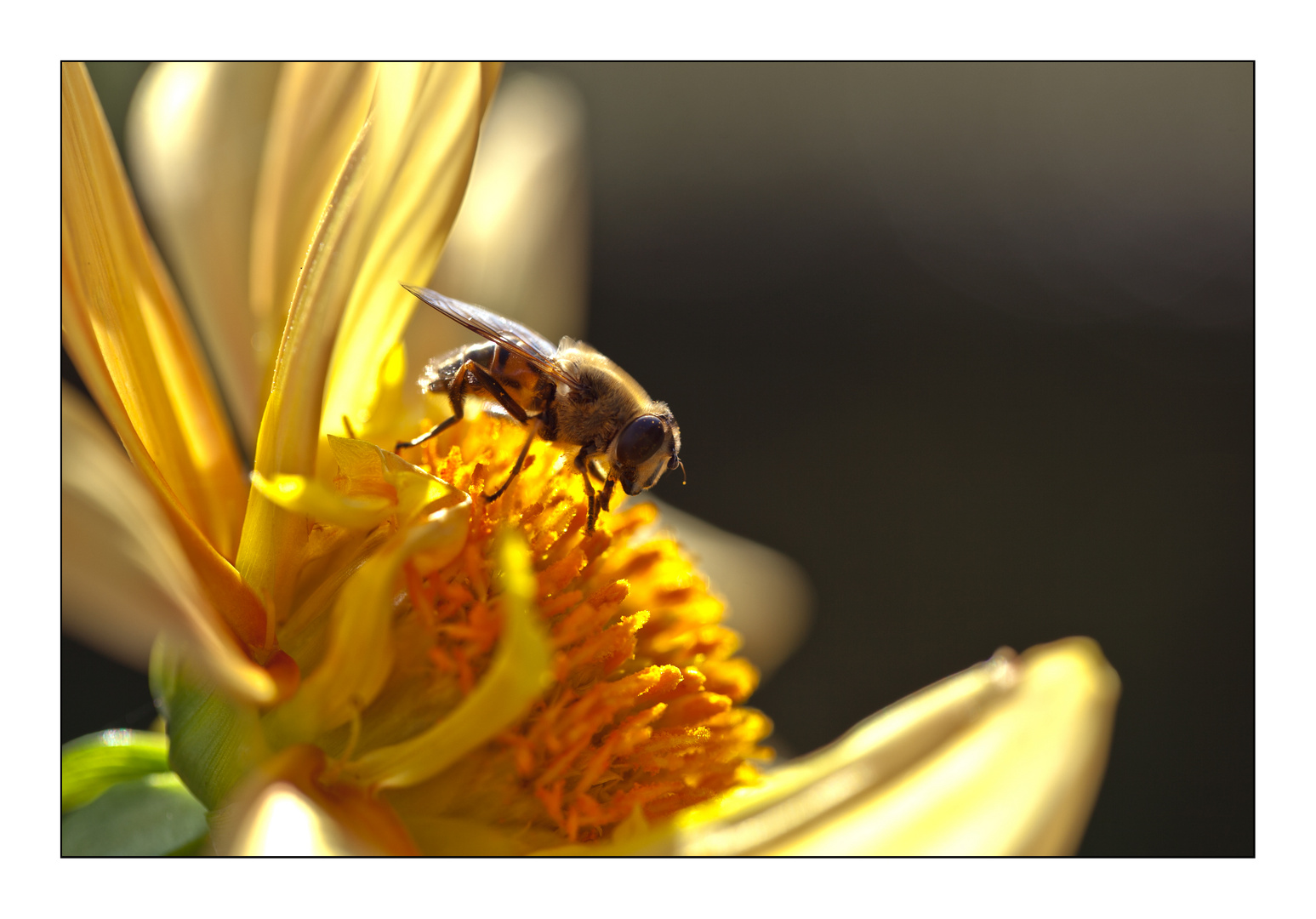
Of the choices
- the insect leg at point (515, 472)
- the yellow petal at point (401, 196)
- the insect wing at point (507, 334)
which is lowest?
the insect leg at point (515, 472)

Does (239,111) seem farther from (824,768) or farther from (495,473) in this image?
(824,768)

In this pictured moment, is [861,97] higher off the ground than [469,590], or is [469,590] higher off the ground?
[861,97]

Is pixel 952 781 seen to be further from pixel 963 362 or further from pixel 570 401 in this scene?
pixel 963 362

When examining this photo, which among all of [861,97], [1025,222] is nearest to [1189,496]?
[1025,222]

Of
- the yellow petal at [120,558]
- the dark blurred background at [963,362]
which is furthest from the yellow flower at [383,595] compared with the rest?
the dark blurred background at [963,362]

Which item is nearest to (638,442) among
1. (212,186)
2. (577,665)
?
(577,665)

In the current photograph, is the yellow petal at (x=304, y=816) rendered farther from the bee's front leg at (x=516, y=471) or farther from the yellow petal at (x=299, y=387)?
the bee's front leg at (x=516, y=471)

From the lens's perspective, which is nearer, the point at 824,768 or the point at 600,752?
the point at 600,752

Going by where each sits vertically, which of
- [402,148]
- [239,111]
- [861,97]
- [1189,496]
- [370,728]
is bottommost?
[370,728]
